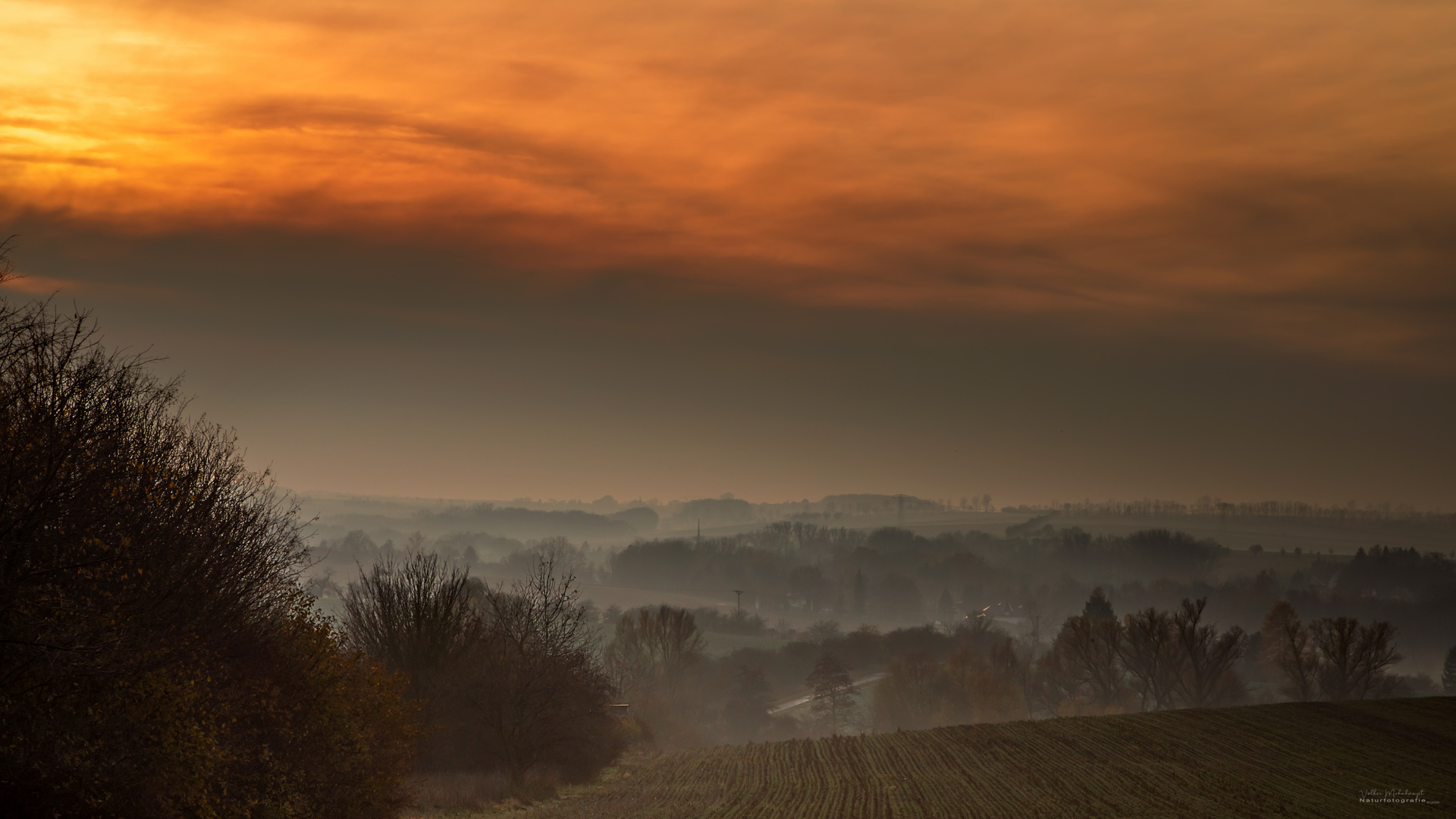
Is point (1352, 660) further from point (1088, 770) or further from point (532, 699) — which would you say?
point (532, 699)

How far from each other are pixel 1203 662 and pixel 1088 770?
60.8m

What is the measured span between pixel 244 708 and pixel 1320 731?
50880 millimetres

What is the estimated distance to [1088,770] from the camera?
41812mm

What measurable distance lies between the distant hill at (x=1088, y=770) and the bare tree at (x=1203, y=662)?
34.7m

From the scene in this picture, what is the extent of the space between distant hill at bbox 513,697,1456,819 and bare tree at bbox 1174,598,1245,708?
3471 cm

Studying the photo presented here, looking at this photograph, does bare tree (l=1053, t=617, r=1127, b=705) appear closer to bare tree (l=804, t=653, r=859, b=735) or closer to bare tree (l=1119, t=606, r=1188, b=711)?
bare tree (l=1119, t=606, r=1188, b=711)

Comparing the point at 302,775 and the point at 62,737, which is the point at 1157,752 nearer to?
the point at 302,775

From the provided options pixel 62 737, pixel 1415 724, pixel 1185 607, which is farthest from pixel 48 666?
pixel 1185 607

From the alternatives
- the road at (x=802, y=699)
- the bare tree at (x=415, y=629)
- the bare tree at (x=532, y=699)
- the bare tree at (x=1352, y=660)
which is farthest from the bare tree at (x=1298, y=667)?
the bare tree at (x=415, y=629)

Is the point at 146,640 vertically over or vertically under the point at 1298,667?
over

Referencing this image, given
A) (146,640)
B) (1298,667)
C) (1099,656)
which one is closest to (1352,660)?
(1298,667)

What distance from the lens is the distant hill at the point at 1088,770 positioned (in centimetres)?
3494

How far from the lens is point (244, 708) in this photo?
80.6 feet

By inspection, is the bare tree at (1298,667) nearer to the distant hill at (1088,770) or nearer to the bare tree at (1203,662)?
the bare tree at (1203,662)
